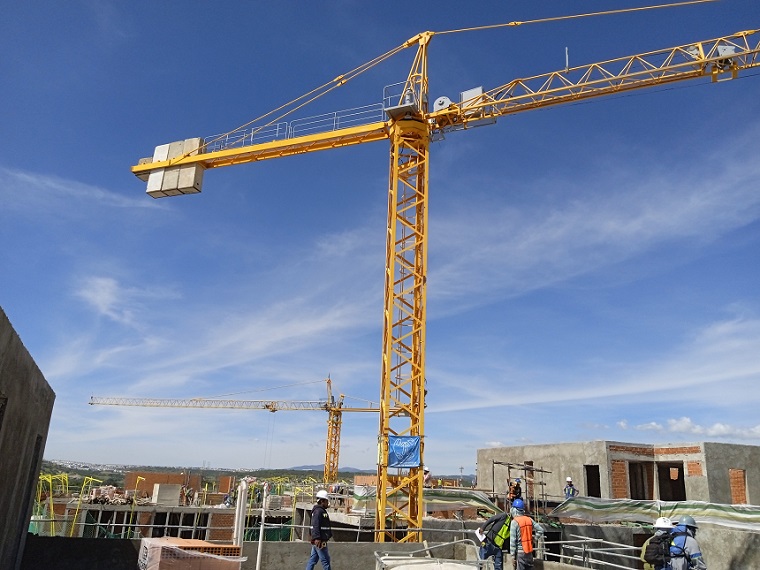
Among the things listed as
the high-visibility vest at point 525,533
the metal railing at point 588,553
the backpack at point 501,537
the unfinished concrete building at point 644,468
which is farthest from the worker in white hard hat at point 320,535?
the unfinished concrete building at point 644,468

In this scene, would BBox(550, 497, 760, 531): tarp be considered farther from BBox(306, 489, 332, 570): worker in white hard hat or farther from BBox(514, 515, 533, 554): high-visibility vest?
BBox(306, 489, 332, 570): worker in white hard hat

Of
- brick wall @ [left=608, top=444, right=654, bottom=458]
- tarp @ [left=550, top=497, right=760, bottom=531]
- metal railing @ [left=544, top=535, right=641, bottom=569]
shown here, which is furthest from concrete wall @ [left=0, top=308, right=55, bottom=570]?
brick wall @ [left=608, top=444, right=654, bottom=458]

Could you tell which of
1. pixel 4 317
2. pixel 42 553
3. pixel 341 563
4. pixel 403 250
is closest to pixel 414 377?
pixel 403 250

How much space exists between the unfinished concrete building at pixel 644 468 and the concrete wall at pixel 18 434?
54.6ft

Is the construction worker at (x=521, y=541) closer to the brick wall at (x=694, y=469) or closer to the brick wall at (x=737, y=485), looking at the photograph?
the brick wall at (x=694, y=469)

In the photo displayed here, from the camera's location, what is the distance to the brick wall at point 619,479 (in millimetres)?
24969

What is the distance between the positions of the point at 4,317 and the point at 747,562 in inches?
564

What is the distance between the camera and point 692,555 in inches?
291

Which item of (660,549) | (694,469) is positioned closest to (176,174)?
(660,549)

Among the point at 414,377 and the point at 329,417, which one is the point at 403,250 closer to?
the point at 414,377

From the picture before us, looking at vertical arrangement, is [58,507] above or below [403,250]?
below

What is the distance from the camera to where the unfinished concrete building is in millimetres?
24797

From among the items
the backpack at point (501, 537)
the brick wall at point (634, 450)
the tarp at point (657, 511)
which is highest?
the brick wall at point (634, 450)

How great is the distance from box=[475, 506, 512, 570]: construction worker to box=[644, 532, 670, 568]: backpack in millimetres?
2886
